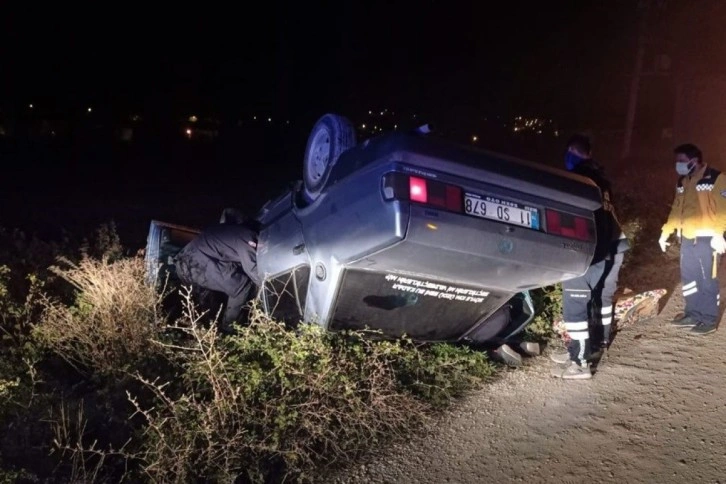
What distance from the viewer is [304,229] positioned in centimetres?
389

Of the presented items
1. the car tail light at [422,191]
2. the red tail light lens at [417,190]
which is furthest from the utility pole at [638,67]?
the red tail light lens at [417,190]

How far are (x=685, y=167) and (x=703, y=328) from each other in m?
1.32

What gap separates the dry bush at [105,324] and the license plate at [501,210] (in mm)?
2422

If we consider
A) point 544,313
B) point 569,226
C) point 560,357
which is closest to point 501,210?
point 569,226

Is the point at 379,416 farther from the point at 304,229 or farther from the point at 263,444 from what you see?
the point at 304,229

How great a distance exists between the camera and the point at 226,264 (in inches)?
195

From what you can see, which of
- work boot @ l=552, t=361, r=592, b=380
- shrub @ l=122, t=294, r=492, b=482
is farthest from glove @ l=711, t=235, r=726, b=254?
shrub @ l=122, t=294, r=492, b=482

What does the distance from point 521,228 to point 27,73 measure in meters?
28.2

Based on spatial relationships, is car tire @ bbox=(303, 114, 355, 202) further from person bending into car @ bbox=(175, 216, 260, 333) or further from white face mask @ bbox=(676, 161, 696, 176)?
white face mask @ bbox=(676, 161, 696, 176)

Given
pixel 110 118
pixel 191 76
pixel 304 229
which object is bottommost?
pixel 304 229

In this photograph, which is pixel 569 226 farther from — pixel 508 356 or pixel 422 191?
pixel 508 356

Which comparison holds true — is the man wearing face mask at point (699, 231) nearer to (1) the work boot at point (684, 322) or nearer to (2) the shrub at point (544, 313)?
(1) the work boot at point (684, 322)

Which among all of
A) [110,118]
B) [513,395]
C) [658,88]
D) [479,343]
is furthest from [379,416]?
[110,118]

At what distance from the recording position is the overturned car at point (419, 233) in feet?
10.2
